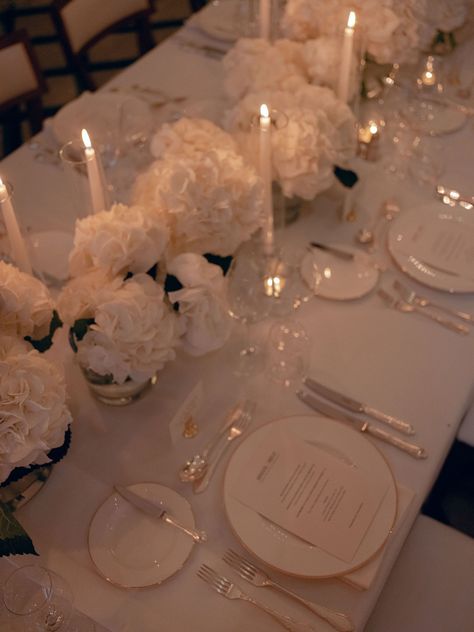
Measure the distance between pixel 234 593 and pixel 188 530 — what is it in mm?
120

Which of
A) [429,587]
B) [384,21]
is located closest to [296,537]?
[429,587]

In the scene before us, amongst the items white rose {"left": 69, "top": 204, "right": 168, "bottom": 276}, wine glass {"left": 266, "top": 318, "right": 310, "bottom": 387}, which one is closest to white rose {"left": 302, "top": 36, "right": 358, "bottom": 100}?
wine glass {"left": 266, "top": 318, "right": 310, "bottom": 387}

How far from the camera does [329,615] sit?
3.15 feet

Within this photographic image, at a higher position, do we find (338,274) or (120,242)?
(120,242)

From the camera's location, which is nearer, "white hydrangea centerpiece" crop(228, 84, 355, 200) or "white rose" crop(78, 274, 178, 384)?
"white rose" crop(78, 274, 178, 384)

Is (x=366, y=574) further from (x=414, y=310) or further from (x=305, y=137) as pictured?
(x=305, y=137)

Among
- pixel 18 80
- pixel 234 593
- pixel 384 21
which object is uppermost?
pixel 384 21

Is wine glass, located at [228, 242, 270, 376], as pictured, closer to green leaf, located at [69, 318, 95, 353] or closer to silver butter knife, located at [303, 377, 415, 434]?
silver butter knife, located at [303, 377, 415, 434]

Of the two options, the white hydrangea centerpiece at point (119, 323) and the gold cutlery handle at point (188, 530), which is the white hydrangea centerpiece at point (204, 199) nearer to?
the white hydrangea centerpiece at point (119, 323)

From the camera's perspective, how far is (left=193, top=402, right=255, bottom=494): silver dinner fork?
1.12 metres

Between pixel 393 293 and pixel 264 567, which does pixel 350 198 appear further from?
pixel 264 567

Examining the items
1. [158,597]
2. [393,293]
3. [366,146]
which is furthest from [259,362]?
[366,146]

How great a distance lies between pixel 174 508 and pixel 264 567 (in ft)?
0.56

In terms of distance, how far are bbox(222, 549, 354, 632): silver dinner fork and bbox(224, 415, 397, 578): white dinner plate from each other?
0.02 metres
